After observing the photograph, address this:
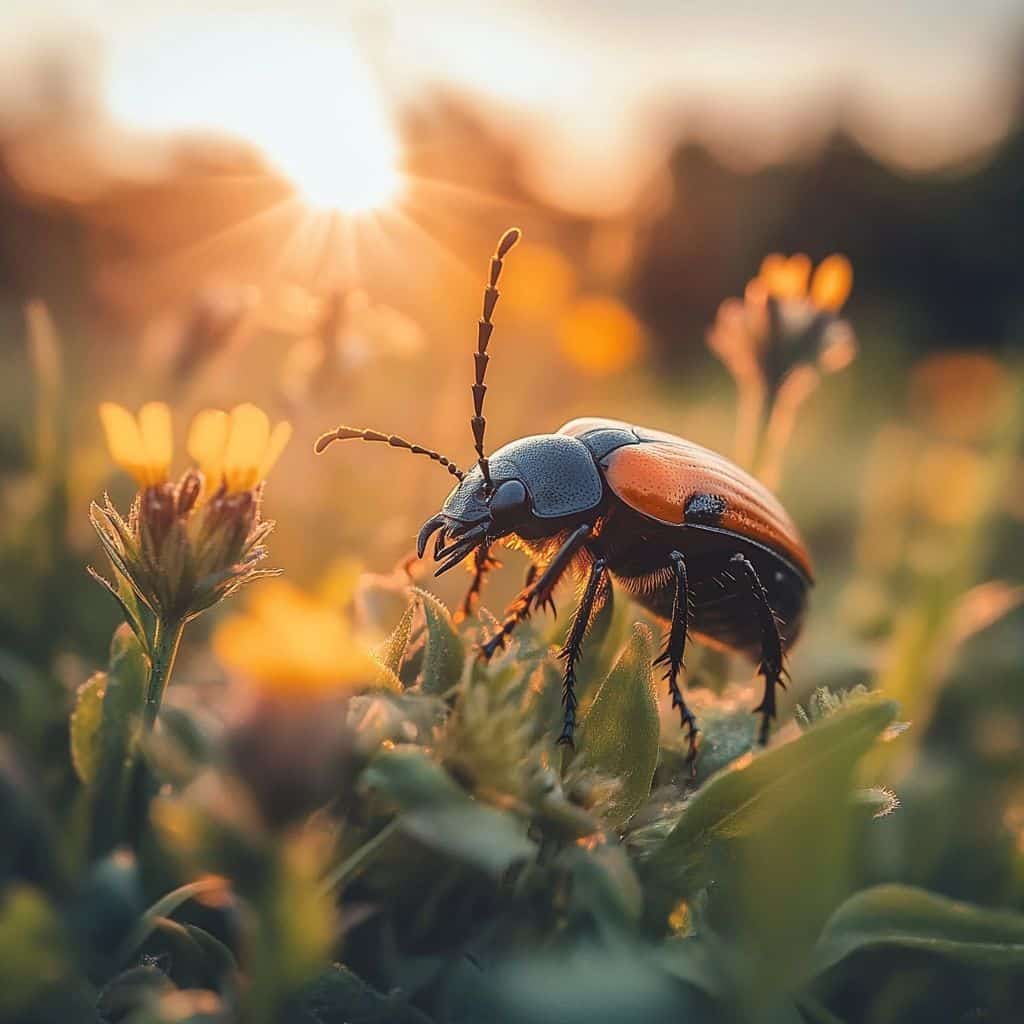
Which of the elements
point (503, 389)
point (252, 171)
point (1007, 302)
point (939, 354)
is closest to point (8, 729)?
point (503, 389)

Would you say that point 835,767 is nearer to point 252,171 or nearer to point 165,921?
point 165,921

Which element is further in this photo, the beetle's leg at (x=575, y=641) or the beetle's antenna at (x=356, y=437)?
→ the beetle's antenna at (x=356, y=437)

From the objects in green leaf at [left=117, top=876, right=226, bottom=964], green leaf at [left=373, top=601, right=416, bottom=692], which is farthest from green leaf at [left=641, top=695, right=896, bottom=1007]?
green leaf at [left=117, top=876, right=226, bottom=964]

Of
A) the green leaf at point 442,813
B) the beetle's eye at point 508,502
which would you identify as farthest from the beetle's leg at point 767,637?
the green leaf at point 442,813

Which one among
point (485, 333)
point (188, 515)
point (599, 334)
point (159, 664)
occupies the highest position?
point (599, 334)

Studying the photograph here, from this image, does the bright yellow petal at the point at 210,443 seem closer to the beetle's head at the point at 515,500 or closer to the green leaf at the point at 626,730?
the green leaf at the point at 626,730

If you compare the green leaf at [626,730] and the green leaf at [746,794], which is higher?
the green leaf at [626,730]

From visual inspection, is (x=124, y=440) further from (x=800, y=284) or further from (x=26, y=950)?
(x=800, y=284)

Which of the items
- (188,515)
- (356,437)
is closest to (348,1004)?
(188,515)
